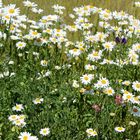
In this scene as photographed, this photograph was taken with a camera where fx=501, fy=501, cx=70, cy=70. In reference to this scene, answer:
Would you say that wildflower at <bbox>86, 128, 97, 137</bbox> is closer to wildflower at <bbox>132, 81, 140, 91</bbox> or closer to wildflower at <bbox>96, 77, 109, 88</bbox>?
wildflower at <bbox>96, 77, 109, 88</bbox>

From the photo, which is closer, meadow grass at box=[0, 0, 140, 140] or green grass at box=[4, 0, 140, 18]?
meadow grass at box=[0, 0, 140, 140]

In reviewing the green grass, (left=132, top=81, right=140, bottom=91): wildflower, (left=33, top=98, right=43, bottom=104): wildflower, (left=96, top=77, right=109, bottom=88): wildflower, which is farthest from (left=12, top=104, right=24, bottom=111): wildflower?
the green grass

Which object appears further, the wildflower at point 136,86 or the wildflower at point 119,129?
the wildflower at point 136,86

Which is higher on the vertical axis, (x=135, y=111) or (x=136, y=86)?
(x=136, y=86)

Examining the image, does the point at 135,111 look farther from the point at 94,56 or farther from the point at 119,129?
the point at 94,56

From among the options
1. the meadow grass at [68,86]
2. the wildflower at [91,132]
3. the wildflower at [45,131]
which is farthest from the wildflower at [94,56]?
the wildflower at [45,131]

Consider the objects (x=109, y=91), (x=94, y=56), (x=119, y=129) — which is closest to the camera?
(x=119, y=129)

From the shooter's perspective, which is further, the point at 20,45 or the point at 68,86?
the point at 20,45

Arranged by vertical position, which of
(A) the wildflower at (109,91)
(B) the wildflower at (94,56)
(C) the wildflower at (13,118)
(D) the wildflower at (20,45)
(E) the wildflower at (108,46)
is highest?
(D) the wildflower at (20,45)

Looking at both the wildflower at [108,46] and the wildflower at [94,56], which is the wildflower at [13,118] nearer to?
the wildflower at [94,56]

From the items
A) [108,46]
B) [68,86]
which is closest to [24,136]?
[68,86]

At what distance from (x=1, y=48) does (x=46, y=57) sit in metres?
0.53

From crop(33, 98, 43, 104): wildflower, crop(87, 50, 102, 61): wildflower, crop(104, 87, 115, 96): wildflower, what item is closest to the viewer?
crop(33, 98, 43, 104): wildflower

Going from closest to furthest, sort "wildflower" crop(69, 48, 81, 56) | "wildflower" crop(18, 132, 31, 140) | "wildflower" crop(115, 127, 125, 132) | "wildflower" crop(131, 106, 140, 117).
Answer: "wildflower" crop(18, 132, 31, 140) → "wildflower" crop(115, 127, 125, 132) → "wildflower" crop(131, 106, 140, 117) → "wildflower" crop(69, 48, 81, 56)
